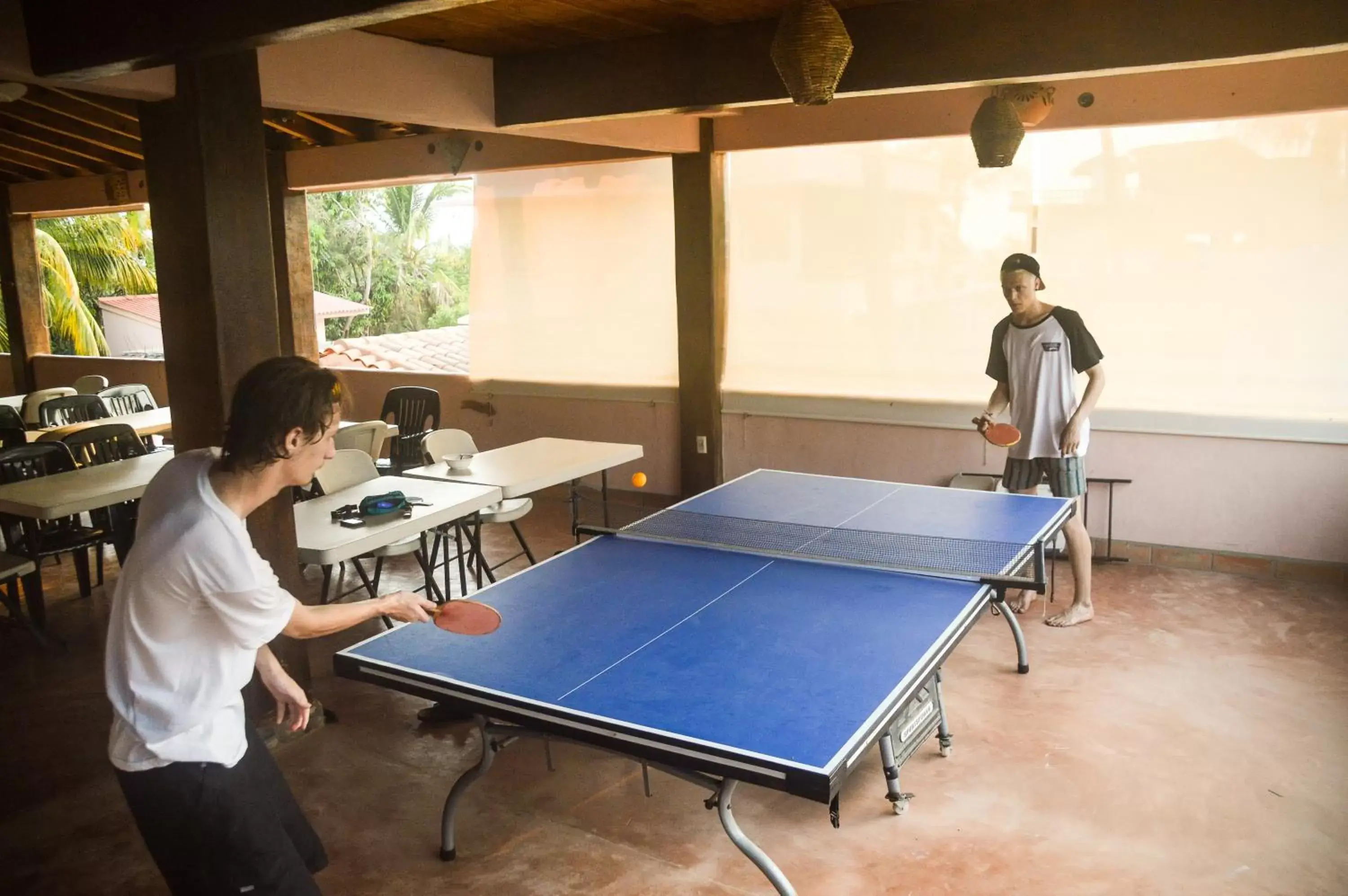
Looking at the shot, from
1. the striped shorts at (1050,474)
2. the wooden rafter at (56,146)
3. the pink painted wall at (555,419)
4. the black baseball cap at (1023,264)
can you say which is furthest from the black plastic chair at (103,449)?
the black baseball cap at (1023,264)

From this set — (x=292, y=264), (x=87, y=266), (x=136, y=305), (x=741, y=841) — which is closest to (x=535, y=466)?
(x=741, y=841)

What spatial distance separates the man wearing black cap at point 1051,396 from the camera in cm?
536

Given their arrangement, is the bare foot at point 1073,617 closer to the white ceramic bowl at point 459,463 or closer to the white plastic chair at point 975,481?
the white plastic chair at point 975,481

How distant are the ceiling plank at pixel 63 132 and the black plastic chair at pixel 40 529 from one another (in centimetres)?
279

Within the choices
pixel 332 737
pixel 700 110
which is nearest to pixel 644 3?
pixel 700 110

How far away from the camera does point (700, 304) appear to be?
773 cm

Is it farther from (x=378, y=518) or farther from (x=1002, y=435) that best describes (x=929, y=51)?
(x=378, y=518)

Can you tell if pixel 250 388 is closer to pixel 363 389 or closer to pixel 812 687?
pixel 812 687

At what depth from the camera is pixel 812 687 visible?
103 inches

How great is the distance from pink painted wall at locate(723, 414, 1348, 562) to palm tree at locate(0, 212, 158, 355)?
15.0m

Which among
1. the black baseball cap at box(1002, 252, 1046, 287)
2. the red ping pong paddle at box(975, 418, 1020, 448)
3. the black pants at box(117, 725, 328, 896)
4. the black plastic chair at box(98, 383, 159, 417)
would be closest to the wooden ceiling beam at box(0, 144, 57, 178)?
the black plastic chair at box(98, 383, 159, 417)

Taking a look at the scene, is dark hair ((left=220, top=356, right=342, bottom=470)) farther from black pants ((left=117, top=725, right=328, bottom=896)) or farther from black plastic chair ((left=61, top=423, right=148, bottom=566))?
black plastic chair ((left=61, top=423, right=148, bottom=566))

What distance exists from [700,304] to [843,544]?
4.10 meters

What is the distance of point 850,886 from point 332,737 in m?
2.35
